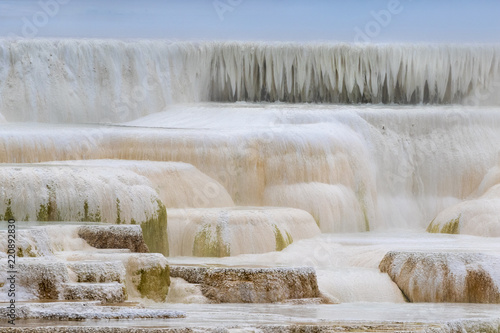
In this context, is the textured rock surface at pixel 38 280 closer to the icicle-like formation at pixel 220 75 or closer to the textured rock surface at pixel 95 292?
the textured rock surface at pixel 95 292

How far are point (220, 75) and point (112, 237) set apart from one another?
13489 mm

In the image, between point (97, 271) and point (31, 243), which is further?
point (31, 243)

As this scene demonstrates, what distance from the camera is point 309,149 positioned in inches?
810

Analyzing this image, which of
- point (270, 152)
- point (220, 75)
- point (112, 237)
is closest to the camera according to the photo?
point (112, 237)

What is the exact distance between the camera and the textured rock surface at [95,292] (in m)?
10.9

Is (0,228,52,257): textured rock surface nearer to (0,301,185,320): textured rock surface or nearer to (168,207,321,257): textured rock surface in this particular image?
(0,301,185,320): textured rock surface

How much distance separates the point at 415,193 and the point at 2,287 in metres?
14.2

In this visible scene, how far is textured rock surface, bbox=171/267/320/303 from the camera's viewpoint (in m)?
12.9

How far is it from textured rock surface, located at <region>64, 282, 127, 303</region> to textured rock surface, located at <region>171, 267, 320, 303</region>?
1911 mm

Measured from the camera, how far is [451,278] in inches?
570

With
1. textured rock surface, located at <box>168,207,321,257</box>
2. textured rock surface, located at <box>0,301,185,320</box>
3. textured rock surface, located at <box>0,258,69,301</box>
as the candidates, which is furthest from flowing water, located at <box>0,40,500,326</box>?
textured rock surface, located at <box>0,258,69,301</box>

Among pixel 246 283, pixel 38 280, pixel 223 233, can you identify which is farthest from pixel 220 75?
pixel 38 280

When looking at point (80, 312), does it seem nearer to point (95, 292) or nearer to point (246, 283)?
point (95, 292)

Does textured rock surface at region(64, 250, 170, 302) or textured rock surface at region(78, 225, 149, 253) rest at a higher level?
textured rock surface at region(78, 225, 149, 253)
